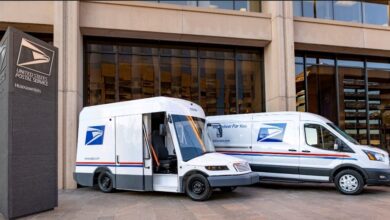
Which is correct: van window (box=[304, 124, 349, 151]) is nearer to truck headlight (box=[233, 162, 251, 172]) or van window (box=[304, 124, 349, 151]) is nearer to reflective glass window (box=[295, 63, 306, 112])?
truck headlight (box=[233, 162, 251, 172])

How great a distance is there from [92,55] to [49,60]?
6.41 m

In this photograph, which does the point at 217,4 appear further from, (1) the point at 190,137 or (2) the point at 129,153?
(2) the point at 129,153

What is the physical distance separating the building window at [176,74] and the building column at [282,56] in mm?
1482

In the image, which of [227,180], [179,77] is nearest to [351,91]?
[179,77]

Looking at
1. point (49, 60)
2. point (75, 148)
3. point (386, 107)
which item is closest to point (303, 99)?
point (386, 107)

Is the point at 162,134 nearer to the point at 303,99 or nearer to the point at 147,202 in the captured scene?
the point at 147,202

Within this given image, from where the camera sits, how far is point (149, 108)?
424 inches

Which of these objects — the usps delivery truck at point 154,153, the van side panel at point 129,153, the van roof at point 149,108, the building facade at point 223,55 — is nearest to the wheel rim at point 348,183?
the usps delivery truck at point 154,153

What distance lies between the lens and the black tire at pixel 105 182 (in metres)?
11.6

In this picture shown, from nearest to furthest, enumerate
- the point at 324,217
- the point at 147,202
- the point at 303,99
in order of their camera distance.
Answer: the point at 324,217
the point at 147,202
the point at 303,99

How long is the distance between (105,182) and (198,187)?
3329 mm

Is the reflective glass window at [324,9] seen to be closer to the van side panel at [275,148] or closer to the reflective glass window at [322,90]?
the reflective glass window at [322,90]

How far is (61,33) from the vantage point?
43.0ft

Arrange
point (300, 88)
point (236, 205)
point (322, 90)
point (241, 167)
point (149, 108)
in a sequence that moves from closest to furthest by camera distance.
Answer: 1. point (236, 205)
2. point (241, 167)
3. point (149, 108)
4. point (300, 88)
5. point (322, 90)
